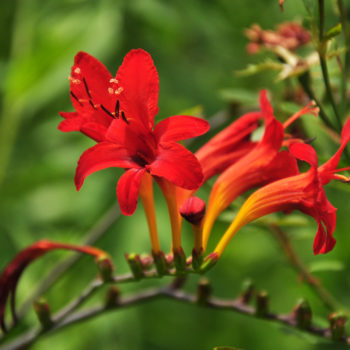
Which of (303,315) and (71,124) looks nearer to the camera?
(71,124)

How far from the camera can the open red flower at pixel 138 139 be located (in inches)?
44.2

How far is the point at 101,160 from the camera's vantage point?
3.82ft

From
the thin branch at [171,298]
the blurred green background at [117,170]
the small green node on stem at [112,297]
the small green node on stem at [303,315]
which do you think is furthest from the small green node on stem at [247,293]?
the blurred green background at [117,170]

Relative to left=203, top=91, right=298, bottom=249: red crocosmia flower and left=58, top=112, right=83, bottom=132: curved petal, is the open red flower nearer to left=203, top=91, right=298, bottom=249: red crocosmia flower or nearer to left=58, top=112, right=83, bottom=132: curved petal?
left=58, top=112, right=83, bottom=132: curved petal

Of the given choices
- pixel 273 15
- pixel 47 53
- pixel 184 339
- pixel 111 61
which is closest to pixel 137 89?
pixel 47 53

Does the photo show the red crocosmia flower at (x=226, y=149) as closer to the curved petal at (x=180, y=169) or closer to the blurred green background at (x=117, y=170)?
the curved petal at (x=180, y=169)

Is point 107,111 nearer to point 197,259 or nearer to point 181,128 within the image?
point 181,128

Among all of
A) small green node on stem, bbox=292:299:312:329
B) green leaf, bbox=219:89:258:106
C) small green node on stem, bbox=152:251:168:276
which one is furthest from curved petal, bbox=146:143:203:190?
green leaf, bbox=219:89:258:106

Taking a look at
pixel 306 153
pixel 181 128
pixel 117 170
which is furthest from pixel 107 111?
pixel 117 170

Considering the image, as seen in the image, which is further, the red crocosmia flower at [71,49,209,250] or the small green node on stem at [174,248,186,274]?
the small green node on stem at [174,248,186,274]

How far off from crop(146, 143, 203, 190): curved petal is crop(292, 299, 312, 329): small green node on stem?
0.48m

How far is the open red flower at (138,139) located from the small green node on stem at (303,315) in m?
0.47

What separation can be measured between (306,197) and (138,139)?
0.33 meters

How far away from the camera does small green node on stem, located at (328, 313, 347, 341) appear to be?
1.38m
